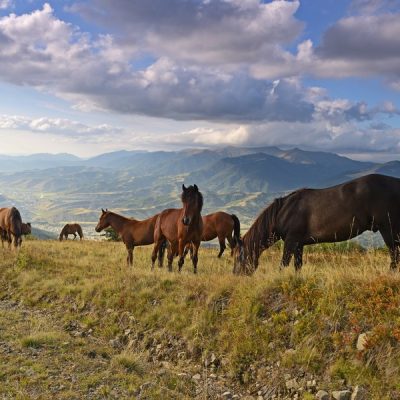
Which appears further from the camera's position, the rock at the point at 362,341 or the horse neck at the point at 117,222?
the horse neck at the point at 117,222

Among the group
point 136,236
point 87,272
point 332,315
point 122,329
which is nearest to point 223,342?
point 332,315

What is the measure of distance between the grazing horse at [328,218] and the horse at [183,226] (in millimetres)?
2316

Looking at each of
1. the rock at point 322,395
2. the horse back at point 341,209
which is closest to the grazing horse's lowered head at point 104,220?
the horse back at point 341,209

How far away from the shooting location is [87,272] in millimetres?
14094

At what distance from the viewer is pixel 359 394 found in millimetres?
5672

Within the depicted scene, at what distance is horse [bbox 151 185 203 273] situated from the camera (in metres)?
12.7

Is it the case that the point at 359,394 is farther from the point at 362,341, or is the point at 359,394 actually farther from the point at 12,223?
the point at 12,223

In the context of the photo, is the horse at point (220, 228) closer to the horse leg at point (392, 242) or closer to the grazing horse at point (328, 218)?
the grazing horse at point (328, 218)

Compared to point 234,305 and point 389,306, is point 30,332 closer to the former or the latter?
point 234,305

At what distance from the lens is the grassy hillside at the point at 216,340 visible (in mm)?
6316

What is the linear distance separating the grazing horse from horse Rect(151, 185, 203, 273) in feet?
7.60

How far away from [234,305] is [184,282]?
2369mm

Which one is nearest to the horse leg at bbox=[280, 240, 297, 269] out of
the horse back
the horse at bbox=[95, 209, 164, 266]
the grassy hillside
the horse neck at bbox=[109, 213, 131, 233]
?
the horse back

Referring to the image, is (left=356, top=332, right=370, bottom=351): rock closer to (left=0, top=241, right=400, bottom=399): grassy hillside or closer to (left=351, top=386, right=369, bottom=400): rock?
(left=0, top=241, right=400, bottom=399): grassy hillside
